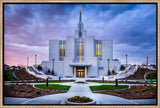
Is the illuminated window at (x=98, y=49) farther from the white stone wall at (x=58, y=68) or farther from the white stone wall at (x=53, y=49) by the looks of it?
the white stone wall at (x=53, y=49)

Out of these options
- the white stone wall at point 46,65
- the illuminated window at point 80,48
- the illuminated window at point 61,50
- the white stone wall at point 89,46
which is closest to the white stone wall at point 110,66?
the white stone wall at point 89,46

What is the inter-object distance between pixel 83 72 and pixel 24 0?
37.2 m

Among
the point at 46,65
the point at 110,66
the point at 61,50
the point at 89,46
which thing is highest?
the point at 89,46

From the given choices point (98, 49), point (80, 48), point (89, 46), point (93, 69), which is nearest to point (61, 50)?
point (80, 48)

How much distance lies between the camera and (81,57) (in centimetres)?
4775

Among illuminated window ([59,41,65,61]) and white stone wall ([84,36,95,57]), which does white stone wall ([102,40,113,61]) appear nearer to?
white stone wall ([84,36,95,57])

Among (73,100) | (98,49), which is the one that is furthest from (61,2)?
(98,49)

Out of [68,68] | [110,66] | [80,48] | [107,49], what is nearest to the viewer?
[68,68]

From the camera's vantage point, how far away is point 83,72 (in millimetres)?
43125

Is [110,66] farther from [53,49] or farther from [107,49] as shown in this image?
[53,49]

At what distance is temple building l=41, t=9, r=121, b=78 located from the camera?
137 feet

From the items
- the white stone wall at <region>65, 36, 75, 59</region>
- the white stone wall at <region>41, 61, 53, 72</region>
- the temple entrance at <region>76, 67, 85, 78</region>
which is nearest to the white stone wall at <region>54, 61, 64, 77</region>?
the white stone wall at <region>41, 61, 53, 72</region>

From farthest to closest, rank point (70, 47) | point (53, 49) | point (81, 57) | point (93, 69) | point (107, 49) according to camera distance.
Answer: point (53, 49) → point (107, 49) → point (81, 57) → point (70, 47) → point (93, 69)

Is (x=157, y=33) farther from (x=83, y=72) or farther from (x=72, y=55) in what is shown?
(x=72, y=55)
